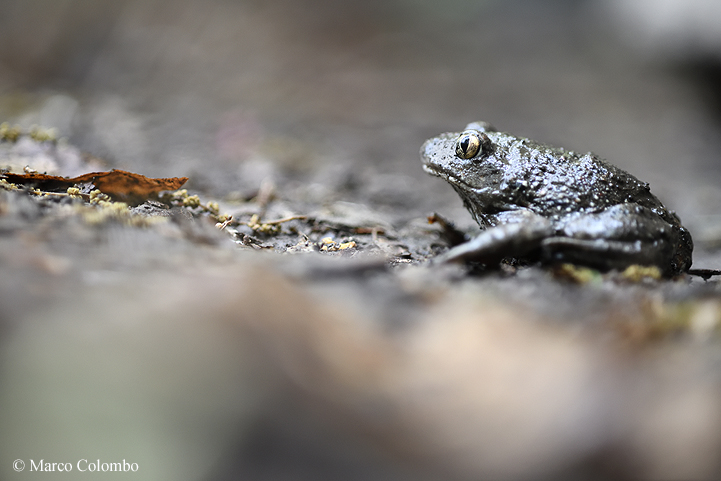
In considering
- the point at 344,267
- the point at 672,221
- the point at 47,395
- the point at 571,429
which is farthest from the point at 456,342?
the point at 672,221

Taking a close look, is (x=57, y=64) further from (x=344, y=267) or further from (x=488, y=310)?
(x=488, y=310)

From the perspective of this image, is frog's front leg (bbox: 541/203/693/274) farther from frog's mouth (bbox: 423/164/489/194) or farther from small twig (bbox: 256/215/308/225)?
small twig (bbox: 256/215/308/225)

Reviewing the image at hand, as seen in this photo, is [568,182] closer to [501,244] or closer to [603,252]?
[603,252]

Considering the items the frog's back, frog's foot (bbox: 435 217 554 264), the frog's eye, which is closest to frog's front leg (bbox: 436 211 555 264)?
frog's foot (bbox: 435 217 554 264)

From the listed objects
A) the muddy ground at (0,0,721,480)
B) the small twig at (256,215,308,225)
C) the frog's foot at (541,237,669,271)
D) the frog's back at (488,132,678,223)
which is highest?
the small twig at (256,215,308,225)

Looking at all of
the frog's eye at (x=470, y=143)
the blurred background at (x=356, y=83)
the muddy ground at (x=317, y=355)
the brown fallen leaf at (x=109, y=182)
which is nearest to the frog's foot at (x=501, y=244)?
the muddy ground at (x=317, y=355)

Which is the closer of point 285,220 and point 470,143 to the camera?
point 470,143

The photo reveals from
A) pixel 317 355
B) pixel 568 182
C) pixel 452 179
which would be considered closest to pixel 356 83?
pixel 452 179

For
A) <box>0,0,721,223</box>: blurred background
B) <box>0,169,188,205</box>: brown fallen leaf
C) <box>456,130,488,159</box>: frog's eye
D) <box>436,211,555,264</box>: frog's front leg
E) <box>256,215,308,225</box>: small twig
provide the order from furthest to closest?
<box>0,0,721,223</box>: blurred background
<box>256,215,308,225</box>: small twig
<box>456,130,488,159</box>: frog's eye
<box>0,169,188,205</box>: brown fallen leaf
<box>436,211,555,264</box>: frog's front leg
